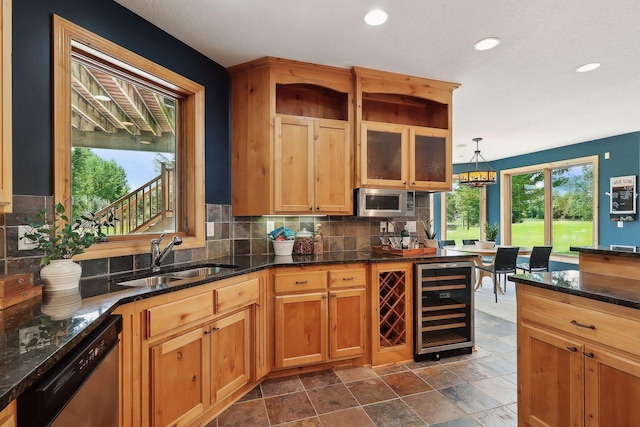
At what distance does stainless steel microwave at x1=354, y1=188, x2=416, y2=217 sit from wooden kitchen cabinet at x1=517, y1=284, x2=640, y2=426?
4.61ft

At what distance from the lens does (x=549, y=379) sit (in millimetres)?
1646

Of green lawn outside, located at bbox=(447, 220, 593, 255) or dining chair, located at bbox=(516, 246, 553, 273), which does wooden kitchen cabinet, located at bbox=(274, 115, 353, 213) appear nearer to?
dining chair, located at bbox=(516, 246, 553, 273)

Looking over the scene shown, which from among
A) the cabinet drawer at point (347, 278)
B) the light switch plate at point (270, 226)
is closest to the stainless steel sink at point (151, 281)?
the light switch plate at point (270, 226)

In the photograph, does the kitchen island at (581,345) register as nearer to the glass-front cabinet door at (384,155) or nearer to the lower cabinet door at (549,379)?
the lower cabinet door at (549,379)

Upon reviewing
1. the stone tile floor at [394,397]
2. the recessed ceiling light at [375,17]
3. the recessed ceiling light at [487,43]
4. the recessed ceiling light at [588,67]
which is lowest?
the stone tile floor at [394,397]

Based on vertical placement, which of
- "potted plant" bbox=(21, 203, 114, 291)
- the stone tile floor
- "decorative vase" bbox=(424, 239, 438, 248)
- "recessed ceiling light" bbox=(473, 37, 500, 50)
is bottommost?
the stone tile floor

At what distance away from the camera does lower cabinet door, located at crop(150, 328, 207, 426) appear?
162 cm

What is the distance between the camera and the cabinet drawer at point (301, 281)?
8.08 feet

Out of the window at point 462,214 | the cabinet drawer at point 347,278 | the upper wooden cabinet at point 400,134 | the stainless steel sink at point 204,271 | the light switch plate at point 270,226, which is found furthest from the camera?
the window at point 462,214

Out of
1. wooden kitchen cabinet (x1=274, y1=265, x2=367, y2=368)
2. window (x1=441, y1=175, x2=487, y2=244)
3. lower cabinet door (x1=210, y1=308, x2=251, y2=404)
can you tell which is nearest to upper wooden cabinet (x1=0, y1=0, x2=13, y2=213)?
lower cabinet door (x1=210, y1=308, x2=251, y2=404)

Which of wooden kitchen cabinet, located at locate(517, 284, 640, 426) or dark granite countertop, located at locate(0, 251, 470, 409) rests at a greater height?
dark granite countertop, located at locate(0, 251, 470, 409)

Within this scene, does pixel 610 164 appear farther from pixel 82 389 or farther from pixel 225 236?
pixel 82 389

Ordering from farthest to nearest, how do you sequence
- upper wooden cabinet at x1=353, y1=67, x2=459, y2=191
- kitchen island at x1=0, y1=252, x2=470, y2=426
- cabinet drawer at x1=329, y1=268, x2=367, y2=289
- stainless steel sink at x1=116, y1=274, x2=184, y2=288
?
upper wooden cabinet at x1=353, y1=67, x2=459, y2=191
cabinet drawer at x1=329, y1=268, x2=367, y2=289
stainless steel sink at x1=116, y1=274, x2=184, y2=288
kitchen island at x1=0, y1=252, x2=470, y2=426

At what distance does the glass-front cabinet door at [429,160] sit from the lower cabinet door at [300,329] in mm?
1493
